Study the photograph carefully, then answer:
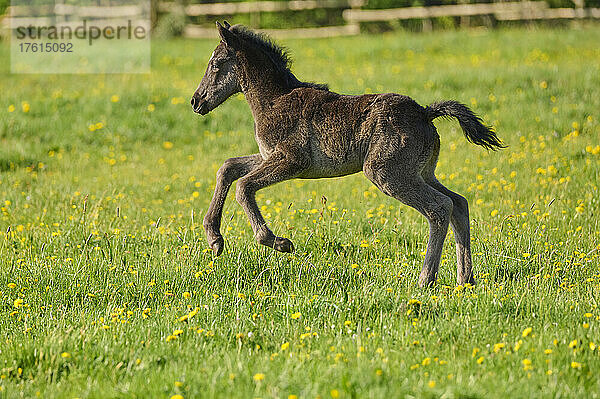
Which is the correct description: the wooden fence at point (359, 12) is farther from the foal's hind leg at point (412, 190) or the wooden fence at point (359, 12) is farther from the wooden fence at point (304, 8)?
the foal's hind leg at point (412, 190)

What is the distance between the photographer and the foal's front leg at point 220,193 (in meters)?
5.43

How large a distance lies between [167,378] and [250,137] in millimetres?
9982

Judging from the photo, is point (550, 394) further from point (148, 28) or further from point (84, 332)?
point (148, 28)

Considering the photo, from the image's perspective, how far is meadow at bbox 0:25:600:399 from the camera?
4105 millimetres

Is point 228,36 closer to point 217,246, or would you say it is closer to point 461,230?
point 217,246

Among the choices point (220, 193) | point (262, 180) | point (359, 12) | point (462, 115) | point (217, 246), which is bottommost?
point (217, 246)

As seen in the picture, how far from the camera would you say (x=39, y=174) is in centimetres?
1168

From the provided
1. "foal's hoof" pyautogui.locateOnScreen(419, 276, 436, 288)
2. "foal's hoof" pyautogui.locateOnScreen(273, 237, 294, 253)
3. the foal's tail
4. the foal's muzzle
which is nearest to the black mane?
the foal's muzzle

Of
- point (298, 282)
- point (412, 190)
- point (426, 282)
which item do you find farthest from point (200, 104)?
point (426, 282)

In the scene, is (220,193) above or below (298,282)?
above

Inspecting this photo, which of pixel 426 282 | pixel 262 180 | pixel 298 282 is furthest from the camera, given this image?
pixel 298 282

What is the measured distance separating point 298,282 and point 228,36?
2.02 meters

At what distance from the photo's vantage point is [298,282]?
5.79 meters

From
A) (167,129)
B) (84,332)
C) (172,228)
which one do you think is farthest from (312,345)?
(167,129)
